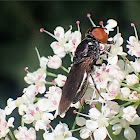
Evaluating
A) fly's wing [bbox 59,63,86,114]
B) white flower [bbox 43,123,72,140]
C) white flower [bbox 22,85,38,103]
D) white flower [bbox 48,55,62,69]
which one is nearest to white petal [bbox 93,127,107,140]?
white flower [bbox 43,123,72,140]

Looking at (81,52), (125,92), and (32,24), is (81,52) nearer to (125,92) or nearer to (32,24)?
(125,92)

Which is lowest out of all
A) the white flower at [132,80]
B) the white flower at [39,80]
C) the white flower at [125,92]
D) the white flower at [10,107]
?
the white flower at [125,92]

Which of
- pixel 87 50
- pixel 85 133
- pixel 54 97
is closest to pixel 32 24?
pixel 87 50

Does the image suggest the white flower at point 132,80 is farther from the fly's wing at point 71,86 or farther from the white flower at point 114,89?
the fly's wing at point 71,86

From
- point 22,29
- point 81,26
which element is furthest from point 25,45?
point 81,26

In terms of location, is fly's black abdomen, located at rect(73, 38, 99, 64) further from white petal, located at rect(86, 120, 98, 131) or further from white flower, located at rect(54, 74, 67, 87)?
white petal, located at rect(86, 120, 98, 131)

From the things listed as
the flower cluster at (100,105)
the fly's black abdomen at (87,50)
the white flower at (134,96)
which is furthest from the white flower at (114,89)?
the fly's black abdomen at (87,50)
